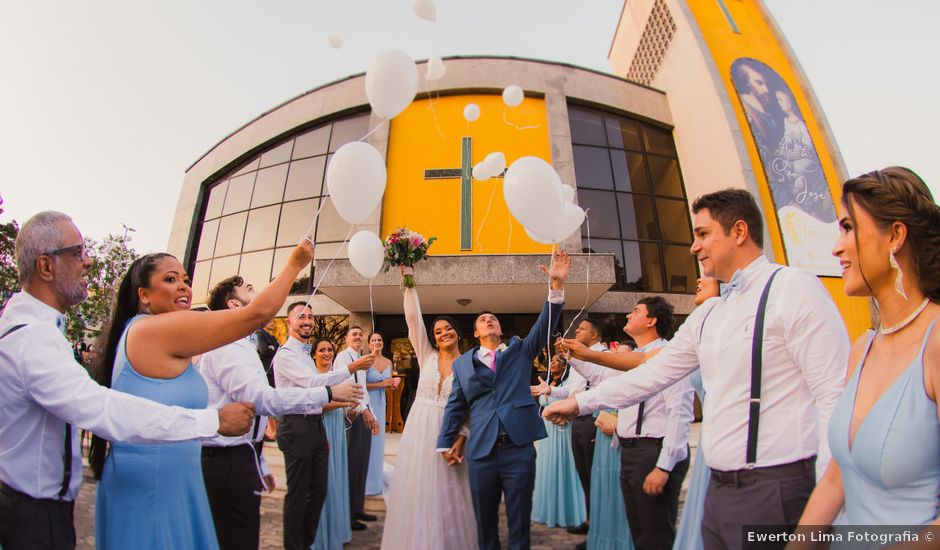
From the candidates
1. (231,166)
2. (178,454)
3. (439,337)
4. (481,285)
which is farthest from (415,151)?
(178,454)

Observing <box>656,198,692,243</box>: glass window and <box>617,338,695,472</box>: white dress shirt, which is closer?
<box>617,338,695,472</box>: white dress shirt

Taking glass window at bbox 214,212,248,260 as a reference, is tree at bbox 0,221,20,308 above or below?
below

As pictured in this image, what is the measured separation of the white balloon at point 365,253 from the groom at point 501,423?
1447mm

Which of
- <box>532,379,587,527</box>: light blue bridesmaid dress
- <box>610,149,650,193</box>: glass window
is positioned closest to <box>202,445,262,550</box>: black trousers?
<box>532,379,587,527</box>: light blue bridesmaid dress

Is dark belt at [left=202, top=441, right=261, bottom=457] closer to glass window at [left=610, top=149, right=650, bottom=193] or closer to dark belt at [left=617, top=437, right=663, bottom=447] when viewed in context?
dark belt at [left=617, top=437, right=663, bottom=447]

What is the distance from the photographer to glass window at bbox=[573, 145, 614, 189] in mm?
13969

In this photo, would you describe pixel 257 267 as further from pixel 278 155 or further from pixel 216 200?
pixel 278 155

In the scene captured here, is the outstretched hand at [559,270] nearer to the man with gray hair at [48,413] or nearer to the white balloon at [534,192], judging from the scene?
the white balloon at [534,192]

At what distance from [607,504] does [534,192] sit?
2.89 meters

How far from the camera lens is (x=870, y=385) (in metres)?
1.26

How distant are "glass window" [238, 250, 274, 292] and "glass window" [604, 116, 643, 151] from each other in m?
11.9

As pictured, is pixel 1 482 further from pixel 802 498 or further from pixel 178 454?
pixel 802 498

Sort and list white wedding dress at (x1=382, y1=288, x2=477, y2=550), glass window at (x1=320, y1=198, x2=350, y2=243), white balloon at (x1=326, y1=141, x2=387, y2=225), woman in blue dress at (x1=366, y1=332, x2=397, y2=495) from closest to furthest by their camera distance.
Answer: white balloon at (x1=326, y1=141, x2=387, y2=225)
white wedding dress at (x1=382, y1=288, x2=477, y2=550)
woman in blue dress at (x1=366, y1=332, x2=397, y2=495)
glass window at (x1=320, y1=198, x2=350, y2=243)

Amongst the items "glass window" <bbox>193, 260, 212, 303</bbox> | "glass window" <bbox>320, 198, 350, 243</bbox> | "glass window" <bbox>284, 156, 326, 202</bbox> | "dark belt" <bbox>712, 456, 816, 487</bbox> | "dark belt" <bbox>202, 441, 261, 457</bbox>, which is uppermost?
"glass window" <bbox>284, 156, 326, 202</bbox>
